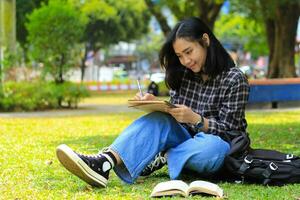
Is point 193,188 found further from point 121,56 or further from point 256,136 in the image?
point 121,56

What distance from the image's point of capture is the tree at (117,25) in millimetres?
42906

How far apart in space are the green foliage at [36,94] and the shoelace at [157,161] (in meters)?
11.2

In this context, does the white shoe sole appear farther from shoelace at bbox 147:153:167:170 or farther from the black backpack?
the black backpack

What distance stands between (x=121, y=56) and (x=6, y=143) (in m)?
68.6

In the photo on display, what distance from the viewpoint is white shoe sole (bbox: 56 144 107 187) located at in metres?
4.20

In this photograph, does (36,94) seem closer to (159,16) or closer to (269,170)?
(159,16)

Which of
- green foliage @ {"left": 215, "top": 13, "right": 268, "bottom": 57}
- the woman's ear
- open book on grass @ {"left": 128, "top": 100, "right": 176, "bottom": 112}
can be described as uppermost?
green foliage @ {"left": 215, "top": 13, "right": 268, "bottom": 57}

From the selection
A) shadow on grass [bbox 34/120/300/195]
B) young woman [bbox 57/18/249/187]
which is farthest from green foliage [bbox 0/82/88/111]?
young woman [bbox 57/18/249/187]

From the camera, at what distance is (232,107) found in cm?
456

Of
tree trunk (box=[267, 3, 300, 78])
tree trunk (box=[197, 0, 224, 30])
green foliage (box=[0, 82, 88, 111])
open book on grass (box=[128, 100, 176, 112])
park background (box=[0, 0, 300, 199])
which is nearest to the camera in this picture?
open book on grass (box=[128, 100, 176, 112])

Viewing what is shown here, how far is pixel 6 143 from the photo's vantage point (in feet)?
25.8

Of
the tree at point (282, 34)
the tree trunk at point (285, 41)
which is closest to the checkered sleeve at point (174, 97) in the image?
the tree at point (282, 34)

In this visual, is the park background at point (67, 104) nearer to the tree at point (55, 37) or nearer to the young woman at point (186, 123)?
the tree at point (55, 37)

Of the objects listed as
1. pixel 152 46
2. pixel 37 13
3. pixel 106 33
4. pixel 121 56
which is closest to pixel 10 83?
pixel 37 13
